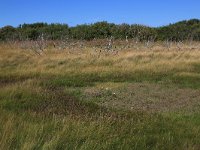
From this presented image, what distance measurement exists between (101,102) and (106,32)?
128 feet

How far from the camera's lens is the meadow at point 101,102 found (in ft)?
25.4

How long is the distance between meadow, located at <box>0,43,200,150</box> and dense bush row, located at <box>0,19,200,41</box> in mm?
22968

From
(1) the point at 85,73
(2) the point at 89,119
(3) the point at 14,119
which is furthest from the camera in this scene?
(1) the point at 85,73

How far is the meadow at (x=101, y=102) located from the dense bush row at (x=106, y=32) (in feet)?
75.4

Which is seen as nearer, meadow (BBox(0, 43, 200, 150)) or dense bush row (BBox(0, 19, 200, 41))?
meadow (BBox(0, 43, 200, 150))

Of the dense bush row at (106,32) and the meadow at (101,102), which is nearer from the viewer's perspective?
the meadow at (101,102)

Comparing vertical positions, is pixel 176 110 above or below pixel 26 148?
below

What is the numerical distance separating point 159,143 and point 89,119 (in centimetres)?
140

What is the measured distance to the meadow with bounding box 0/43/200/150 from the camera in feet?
25.4

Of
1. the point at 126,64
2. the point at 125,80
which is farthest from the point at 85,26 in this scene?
the point at 125,80

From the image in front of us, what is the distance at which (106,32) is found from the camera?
52406mm

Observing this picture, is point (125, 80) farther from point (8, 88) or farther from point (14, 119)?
point (14, 119)

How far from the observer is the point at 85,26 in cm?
5591

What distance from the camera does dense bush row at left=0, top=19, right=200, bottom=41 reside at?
5053cm
